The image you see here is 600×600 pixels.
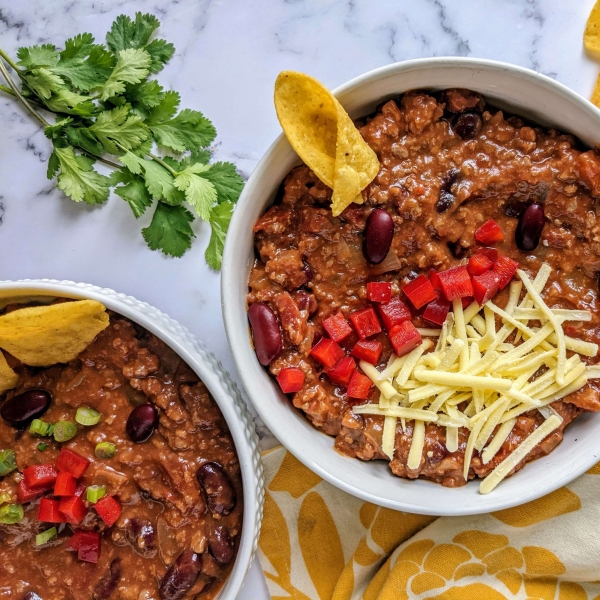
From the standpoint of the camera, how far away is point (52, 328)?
2195 mm

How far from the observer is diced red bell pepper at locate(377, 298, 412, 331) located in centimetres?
217

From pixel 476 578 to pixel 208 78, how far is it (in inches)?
84.1

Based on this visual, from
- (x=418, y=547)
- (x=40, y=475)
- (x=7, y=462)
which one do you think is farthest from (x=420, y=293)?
(x=7, y=462)

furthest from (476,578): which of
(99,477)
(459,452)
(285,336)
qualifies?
(99,477)

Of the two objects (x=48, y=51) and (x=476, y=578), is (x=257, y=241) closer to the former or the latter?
(x=48, y=51)

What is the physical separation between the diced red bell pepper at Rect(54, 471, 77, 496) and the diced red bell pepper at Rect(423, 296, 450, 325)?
51.4 inches

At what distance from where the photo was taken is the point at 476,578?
103 inches

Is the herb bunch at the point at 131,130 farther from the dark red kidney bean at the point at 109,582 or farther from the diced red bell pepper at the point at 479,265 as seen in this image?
the dark red kidney bean at the point at 109,582

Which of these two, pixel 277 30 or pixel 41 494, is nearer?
pixel 41 494

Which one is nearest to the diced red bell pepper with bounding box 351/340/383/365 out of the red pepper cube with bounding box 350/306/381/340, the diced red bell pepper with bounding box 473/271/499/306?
the red pepper cube with bounding box 350/306/381/340

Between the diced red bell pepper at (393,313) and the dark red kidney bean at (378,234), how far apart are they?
0.52 feet

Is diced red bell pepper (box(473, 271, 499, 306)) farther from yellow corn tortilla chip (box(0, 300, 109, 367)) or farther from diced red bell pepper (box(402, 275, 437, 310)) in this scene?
yellow corn tortilla chip (box(0, 300, 109, 367))

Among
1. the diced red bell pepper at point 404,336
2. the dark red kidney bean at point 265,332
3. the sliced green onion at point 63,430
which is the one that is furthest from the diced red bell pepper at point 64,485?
the diced red bell pepper at point 404,336

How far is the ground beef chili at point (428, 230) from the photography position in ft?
7.00
